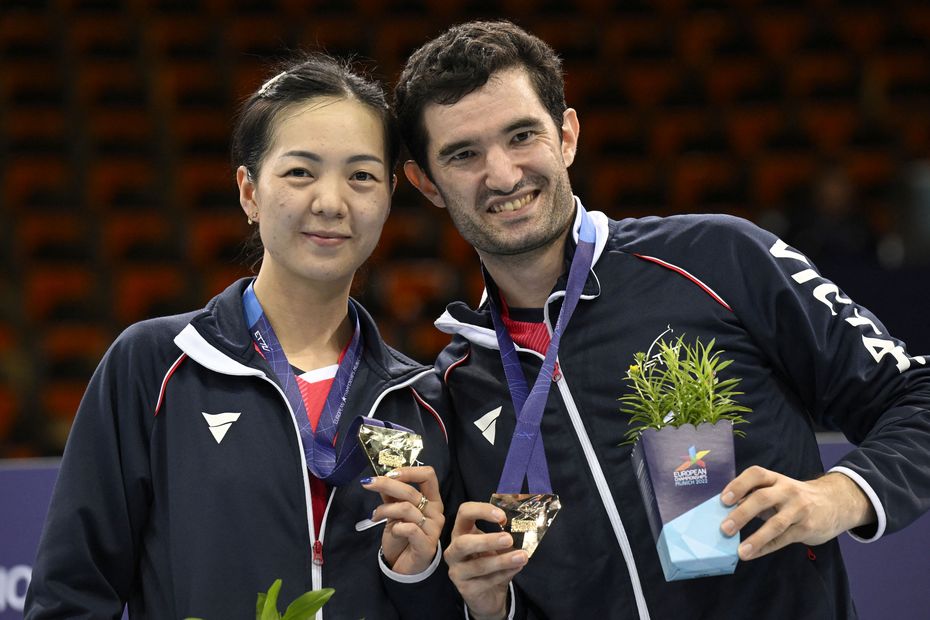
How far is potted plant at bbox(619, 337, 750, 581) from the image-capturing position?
5.68 feet

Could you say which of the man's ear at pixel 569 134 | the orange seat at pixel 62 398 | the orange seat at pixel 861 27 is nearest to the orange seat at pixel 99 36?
the orange seat at pixel 62 398

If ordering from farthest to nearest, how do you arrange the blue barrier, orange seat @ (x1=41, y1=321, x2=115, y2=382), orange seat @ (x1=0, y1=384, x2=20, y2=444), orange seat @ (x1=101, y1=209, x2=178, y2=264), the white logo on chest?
orange seat @ (x1=101, y1=209, x2=178, y2=264)
orange seat @ (x1=41, y1=321, x2=115, y2=382)
orange seat @ (x1=0, y1=384, x2=20, y2=444)
the blue barrier
the white logo on chest

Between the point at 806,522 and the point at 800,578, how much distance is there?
1.04 feet

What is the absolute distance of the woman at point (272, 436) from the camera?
1.99 m

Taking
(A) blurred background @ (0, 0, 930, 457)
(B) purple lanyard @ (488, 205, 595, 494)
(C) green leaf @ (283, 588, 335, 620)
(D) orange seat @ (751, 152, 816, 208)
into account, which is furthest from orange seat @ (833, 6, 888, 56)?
(C) green leaf @ (283, 588, 335, 620)

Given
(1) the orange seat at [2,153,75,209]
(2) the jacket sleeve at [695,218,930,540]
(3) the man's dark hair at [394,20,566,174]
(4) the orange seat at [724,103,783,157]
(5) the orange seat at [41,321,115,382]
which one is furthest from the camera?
(4) the orange seat at [724,103,783,157]

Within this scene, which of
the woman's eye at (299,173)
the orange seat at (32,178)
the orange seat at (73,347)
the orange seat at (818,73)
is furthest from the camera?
the orange seat at (818,73)

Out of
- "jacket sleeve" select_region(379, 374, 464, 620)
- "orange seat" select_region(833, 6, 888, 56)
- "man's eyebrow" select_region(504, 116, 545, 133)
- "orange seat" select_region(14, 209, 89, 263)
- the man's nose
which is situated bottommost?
"jacket sleeve" select_region(379, 374, 464, 620)

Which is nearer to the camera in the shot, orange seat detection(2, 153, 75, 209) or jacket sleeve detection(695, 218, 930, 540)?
jacket sleeve detection(695, 218, 930, 540)

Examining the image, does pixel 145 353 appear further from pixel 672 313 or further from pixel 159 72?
pixel 159 72

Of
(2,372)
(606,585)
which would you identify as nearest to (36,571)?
(606,585)

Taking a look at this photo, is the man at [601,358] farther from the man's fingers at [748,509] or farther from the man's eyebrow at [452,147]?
the man's fingers at [748,509]

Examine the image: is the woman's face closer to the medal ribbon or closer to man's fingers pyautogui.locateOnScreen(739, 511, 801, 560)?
the medal ribbon

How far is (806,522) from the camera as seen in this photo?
1.79 metres
